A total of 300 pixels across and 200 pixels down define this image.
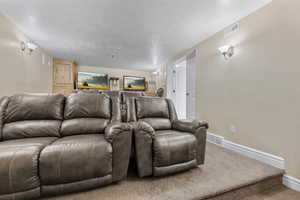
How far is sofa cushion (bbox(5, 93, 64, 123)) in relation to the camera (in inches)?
58.6

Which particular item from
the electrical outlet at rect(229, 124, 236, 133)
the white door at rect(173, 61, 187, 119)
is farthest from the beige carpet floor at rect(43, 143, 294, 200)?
the white door at rect(173, 61, 187, 119)

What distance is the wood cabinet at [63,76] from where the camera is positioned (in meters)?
4.75

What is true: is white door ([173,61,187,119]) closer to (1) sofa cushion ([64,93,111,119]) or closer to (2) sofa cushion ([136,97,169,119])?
(2) sofa cushion ([136,97,169,119])

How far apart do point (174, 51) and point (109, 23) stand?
6.72 feet

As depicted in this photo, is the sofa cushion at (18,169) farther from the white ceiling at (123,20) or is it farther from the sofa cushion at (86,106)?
the white ceiling at (123,20)

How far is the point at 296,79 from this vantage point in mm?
1532

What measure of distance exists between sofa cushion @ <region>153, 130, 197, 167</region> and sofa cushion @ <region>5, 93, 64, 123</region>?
1329mm

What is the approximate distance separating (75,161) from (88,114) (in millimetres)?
717

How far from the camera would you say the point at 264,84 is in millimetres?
1868

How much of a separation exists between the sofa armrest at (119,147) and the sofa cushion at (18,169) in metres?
0.59

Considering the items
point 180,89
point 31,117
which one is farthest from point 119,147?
point 180,89

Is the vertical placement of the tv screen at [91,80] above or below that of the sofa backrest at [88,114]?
above

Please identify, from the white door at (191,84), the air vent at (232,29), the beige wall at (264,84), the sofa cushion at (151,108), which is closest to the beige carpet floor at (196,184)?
the beige wall at (264,84)

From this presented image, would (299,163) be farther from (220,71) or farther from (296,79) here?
(220,71)
